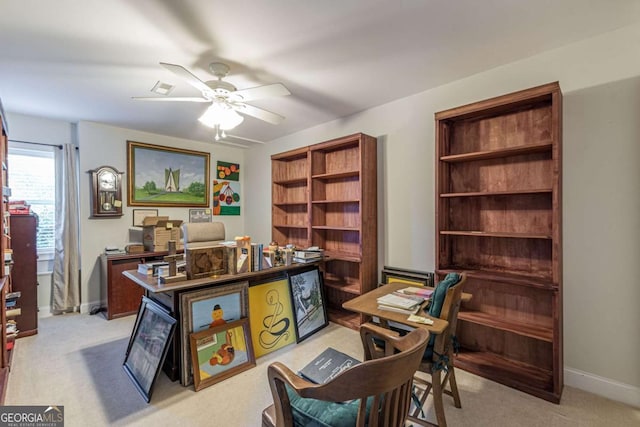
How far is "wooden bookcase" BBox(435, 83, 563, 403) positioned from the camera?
2021 millimetres

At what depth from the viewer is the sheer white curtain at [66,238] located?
12.0ft

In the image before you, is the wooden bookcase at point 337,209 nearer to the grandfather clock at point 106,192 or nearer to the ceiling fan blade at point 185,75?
the ceiling fan blade at point 185,75

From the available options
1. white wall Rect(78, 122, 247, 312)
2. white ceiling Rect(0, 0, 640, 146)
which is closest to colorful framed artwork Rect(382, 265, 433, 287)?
white ceiling Rect(0, 0, 640, 146)

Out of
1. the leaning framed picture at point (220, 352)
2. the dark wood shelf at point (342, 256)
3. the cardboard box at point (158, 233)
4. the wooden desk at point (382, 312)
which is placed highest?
the cardboard box at point (158, 233)

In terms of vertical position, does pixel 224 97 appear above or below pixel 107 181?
above

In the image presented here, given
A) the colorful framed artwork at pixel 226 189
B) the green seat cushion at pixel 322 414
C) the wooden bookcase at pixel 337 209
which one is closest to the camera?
the green seat cushion at pixel 322 414

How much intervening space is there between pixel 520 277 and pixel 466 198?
796mm

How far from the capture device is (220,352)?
2297 mm

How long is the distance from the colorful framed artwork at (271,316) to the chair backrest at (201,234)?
2.47 ft

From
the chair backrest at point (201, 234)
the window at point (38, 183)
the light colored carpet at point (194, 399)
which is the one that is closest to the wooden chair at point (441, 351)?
the light colored carpet at point (194, 399)

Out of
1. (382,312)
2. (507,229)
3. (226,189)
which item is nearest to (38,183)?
(226,189)

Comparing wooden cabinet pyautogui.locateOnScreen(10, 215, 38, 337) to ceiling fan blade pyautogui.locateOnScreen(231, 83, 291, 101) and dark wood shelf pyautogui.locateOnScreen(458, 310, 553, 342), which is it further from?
dark wood shelf pyautogui.locateOnScreen(458, 310, 553, 342)

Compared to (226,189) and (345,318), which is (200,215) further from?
(345,318)

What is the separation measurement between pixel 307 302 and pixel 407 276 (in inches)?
43.6
